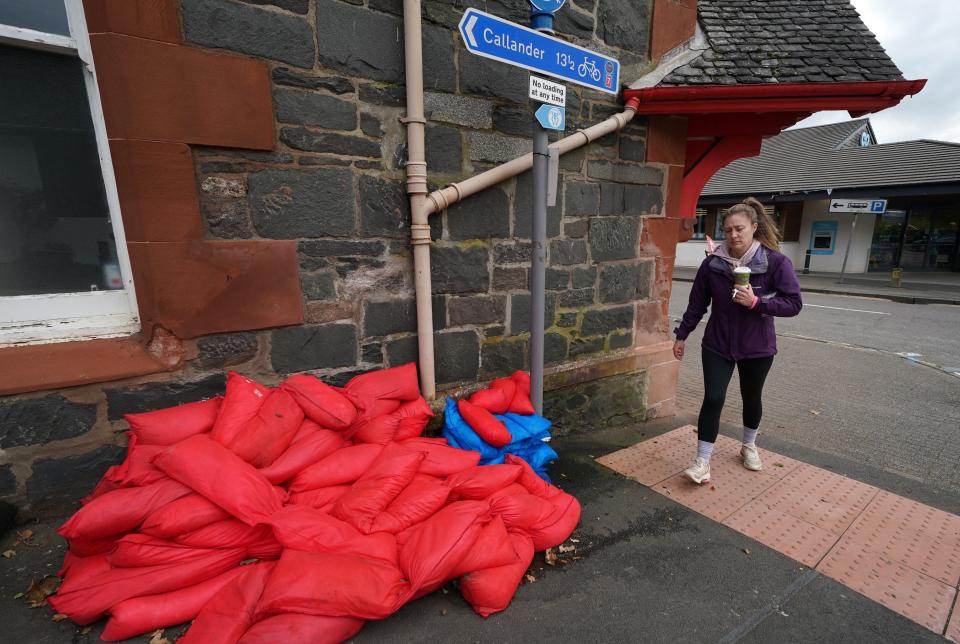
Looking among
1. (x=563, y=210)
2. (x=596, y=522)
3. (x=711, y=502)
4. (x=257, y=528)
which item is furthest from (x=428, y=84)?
(x=711, y=502)

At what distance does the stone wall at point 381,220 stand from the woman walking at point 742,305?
873 millimetres

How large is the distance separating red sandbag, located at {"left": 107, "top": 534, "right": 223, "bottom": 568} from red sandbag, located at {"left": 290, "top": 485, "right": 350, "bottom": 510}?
1.27 feet

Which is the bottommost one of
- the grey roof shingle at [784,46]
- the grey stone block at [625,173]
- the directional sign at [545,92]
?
the grey stone block at [625,173]

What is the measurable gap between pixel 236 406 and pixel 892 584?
10.2 feet

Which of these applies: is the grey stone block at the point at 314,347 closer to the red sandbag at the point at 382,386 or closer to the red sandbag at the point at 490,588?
the red sandbag at the point at 382,386

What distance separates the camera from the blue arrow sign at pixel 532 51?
1922 mm

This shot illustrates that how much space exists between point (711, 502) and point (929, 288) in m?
16.3

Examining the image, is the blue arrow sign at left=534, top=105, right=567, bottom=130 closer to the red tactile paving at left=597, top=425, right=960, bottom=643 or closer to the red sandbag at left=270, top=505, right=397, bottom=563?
the red sandbag at left=270, top=505, right=397, bottom=563

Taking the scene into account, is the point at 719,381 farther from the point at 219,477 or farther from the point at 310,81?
the point at 310,81

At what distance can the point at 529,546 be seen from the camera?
2.05 m

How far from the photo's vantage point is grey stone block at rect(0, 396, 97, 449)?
76.2 inches

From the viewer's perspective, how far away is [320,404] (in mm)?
2164

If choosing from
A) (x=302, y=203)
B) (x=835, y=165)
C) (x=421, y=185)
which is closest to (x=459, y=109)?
(x=421, y=185)

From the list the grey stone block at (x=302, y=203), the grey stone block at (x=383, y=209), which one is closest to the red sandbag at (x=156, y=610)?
the grey stone block at (x=302, y=203)
